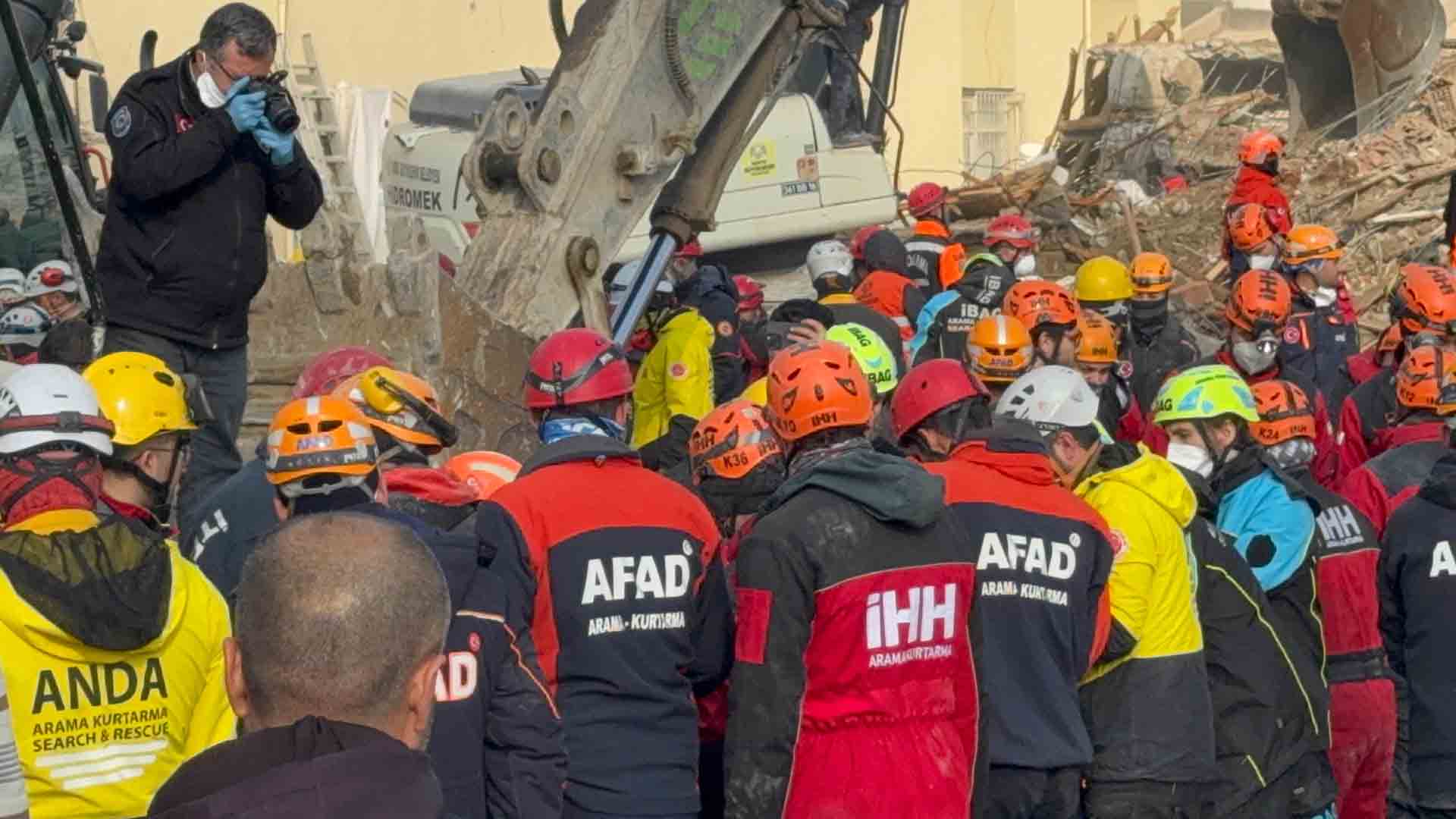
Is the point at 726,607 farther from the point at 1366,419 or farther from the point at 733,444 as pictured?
the point at 1366,419

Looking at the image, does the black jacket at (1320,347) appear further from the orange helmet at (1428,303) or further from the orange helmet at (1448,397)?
the orange helmet at (1448,397)

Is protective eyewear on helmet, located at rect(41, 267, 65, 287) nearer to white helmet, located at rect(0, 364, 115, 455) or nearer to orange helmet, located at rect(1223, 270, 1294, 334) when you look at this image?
white helmet, located at rect(0, 364, 115, 455)


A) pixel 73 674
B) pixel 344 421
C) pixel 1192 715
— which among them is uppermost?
pixel 344 421

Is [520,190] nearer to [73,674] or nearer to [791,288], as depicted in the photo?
[73,674]

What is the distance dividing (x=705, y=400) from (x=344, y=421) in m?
5.97

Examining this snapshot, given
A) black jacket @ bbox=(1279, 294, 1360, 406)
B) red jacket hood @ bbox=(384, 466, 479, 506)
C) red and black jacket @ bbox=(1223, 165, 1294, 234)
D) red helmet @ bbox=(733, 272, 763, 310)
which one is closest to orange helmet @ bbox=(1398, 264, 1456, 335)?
black jacket @ bbox=(1279, 294, 1360, 406)

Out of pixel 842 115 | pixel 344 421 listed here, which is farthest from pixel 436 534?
pixel 842 115

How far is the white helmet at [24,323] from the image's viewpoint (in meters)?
9.98

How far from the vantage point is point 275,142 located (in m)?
7.91

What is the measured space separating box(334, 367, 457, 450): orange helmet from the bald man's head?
317 centimetres

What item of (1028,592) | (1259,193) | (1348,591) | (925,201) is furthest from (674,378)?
(925,201)

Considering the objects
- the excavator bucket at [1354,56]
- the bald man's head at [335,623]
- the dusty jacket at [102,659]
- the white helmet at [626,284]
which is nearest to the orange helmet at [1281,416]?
the white helmet at [626,284]

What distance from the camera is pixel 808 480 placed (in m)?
6.19

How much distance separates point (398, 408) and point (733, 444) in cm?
167
